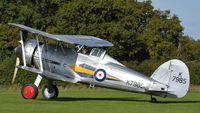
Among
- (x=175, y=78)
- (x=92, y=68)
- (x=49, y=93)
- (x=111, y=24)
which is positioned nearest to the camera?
(x=175, y=78)

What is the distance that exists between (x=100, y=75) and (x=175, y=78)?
2862 mm

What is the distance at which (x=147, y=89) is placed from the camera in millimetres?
20750

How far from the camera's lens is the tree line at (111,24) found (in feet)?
209

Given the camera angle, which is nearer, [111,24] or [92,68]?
[92,68]

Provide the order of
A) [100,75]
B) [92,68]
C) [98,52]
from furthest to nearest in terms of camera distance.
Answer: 1. [98,52]
2. [92,68]
3. [100,75]

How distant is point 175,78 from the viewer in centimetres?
2058

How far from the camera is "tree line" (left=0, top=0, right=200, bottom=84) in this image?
63812 mm

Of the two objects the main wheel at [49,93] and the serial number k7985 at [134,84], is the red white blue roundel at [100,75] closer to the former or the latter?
the serial number k7985 at [134,84]

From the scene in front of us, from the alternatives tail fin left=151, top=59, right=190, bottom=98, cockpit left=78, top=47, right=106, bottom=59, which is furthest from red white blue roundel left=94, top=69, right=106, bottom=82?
tail fin left=151, top=59, right=190, bottom=98

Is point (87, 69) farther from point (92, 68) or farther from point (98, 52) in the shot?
point (98, 52)

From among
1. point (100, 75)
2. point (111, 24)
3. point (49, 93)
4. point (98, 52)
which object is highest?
point (111, 24)

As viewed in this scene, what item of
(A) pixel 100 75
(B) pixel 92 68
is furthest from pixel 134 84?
(B) pixel 92 68

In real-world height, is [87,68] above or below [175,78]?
above

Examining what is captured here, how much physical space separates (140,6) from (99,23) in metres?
11.8
